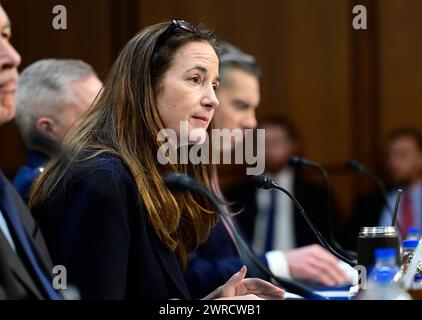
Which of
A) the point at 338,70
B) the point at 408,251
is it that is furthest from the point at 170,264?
the point at 338,70

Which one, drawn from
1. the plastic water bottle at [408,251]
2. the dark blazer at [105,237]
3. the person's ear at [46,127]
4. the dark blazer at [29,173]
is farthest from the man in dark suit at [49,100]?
the plastic water bottle at [408,251]

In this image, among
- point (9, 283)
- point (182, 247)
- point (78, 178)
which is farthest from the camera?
point (182, 247)

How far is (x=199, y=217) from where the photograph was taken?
2537 mm

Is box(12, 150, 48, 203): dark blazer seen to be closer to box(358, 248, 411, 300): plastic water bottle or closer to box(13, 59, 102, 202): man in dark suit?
box(13, 59, 102, 202): man in dark suit

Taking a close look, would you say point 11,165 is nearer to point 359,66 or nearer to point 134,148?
point 359,66

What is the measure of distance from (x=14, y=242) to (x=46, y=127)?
1.05m

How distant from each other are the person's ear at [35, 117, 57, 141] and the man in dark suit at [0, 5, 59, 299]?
0.90 m

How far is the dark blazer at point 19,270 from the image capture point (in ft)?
5.96

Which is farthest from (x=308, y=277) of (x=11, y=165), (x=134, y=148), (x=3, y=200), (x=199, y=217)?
(x=11, y=165)

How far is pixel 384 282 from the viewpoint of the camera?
2070mm

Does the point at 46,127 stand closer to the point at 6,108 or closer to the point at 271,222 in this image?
the point at 6,108

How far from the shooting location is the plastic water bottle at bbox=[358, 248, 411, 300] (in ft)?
6.68
